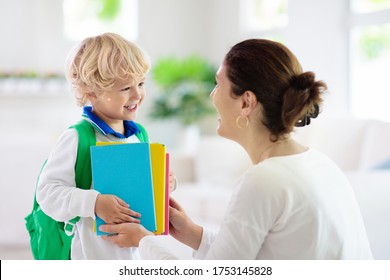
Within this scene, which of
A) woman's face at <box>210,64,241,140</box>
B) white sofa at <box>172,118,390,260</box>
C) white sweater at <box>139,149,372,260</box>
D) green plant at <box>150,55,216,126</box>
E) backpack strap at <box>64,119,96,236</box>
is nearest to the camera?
white sweater at <box>139,149,372,260</box>

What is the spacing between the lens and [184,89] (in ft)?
15.3

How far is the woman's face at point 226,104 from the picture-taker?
1.20 m

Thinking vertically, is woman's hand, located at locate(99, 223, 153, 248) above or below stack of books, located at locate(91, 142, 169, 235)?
below

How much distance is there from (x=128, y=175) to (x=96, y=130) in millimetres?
178

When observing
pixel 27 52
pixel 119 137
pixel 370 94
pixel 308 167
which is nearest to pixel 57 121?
pixel 27 52

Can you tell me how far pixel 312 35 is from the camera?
156 inches

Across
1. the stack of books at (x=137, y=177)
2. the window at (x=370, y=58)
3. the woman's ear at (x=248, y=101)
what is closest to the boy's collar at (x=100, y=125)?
the stack of books at (x=137, y=177)

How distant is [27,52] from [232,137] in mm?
3793

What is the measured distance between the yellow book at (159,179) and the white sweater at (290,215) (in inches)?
7.3

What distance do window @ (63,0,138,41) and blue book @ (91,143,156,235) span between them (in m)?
3.83

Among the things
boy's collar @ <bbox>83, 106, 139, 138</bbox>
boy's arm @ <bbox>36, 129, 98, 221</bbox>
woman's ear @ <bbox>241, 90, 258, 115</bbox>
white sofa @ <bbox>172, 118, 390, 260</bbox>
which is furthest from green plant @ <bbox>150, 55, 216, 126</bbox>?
woman's ear @ <bbox>241, 90, 258, 115</bbox>

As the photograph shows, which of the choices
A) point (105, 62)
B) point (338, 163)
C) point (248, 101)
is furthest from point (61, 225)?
point (338, 163)

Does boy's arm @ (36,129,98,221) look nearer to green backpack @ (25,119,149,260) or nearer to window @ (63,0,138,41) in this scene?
green backpack @ (25,119,149,260)

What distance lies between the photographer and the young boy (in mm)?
1247
